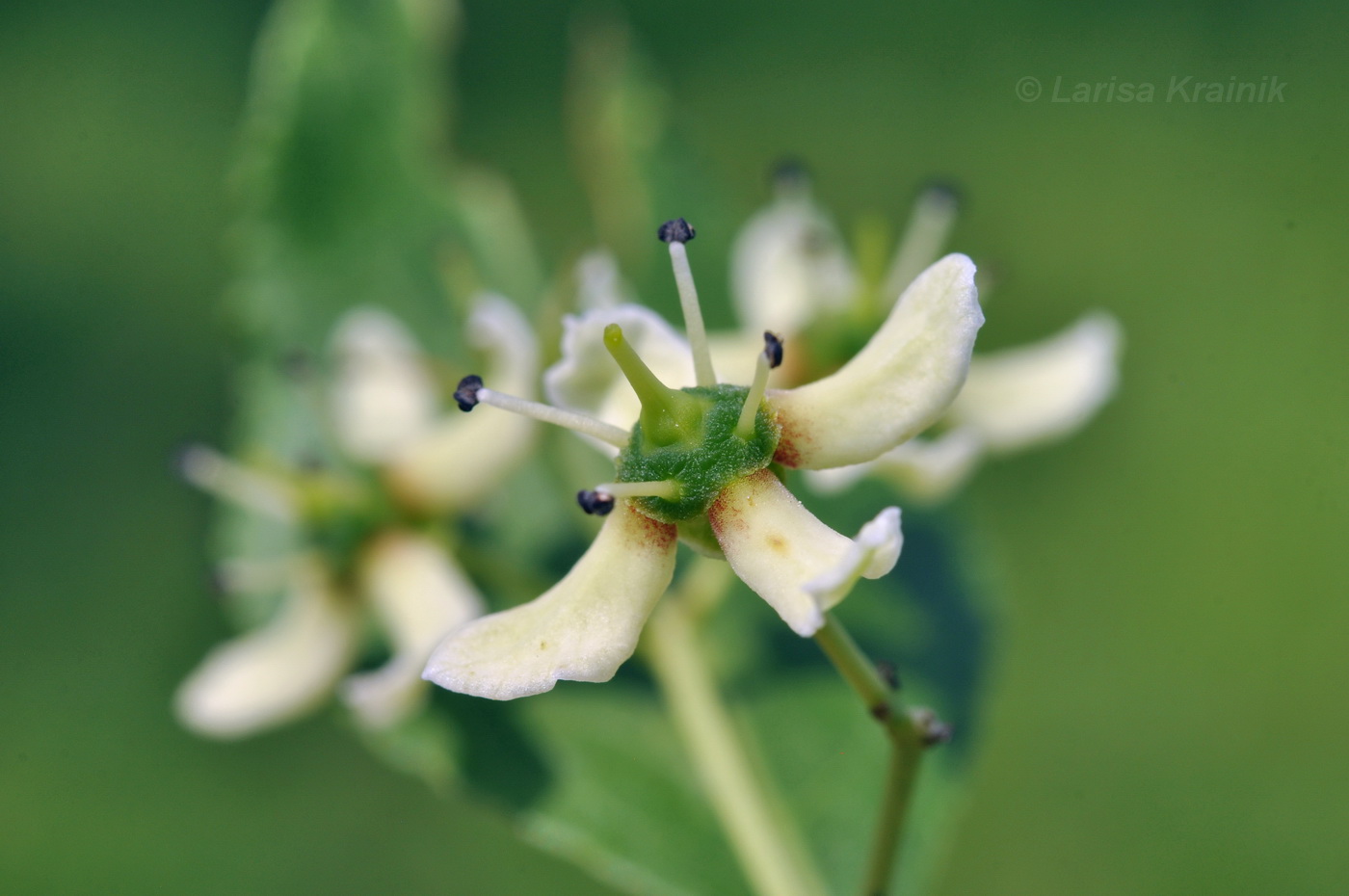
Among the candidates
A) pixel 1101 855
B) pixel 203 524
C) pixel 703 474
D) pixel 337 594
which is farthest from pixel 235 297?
pixel 1101 855

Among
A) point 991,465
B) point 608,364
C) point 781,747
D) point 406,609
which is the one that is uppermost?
point 991,465

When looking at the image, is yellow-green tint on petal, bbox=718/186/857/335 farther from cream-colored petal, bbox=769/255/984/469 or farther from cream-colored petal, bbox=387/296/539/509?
cream-colored petal, bbox=769/255/984/469

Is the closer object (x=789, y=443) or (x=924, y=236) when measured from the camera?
(x=789, y=443)

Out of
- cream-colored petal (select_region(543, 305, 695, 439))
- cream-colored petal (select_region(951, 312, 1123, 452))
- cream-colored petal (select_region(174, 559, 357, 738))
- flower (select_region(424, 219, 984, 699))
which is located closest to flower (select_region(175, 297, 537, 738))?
cream-colored petal (select_region(174, 559, 357, 738))

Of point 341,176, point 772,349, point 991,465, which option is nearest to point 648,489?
point 772,349

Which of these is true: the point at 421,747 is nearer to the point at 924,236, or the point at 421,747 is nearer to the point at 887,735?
the point at 887,735

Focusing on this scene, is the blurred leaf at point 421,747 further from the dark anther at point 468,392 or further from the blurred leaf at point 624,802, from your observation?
the dark anther at point 468,392

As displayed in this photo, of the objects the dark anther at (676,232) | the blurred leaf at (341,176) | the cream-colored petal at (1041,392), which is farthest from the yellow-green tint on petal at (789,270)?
the dark anther at (676,232)
